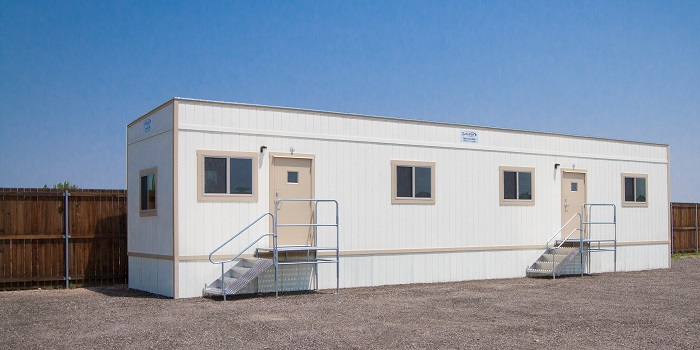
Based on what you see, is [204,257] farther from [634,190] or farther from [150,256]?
[634,190]

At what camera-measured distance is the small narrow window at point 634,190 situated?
733 inches

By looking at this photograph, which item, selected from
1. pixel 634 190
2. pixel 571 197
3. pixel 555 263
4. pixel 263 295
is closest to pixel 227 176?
pixel 263 295

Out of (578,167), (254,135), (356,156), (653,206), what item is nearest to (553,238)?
(578,167)

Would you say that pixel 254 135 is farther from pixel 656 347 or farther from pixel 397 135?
pixel 656 347

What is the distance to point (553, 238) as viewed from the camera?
17.1 m

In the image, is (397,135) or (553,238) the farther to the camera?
(553,238)

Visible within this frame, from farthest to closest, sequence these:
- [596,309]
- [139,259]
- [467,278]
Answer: [467,278]
[139,259]
[596,309]

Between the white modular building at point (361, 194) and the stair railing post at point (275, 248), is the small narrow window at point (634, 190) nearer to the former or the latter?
the white modular building at point (361, 194)

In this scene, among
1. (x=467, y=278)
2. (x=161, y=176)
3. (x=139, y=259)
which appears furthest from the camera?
(x=467, y=278)

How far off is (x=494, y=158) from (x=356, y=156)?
3.72 m

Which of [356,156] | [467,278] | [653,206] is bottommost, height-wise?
[467,278]

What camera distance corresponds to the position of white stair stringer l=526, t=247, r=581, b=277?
16.2 meters

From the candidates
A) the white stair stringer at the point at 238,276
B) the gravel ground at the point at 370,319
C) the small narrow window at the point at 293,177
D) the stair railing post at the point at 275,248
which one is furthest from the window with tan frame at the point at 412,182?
the white stair stringer at the point at 238,276

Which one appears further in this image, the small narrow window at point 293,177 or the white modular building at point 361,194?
the small narrow window at point 293,177
